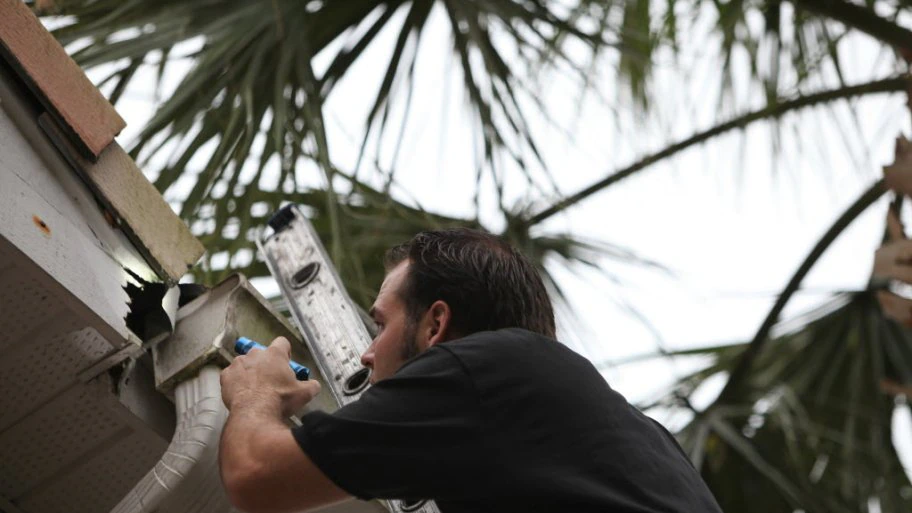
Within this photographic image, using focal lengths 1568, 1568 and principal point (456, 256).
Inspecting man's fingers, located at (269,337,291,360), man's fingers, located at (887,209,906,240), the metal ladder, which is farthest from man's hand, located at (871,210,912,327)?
man's fingers, located at (269,337,291,360)

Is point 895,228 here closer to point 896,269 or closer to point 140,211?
point 896,269

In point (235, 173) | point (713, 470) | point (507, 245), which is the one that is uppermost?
point (235, 173)

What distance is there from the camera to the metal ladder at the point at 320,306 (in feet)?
8.21

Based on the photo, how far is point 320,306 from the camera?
2672 millimetres

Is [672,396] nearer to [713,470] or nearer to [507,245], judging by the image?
[713,470]

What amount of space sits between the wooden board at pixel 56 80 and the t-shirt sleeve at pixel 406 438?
0.67m

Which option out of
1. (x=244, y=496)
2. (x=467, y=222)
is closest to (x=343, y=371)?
(x=244, y=496)

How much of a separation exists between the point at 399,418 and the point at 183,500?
1.47ft

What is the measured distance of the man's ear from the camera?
7.28 feet

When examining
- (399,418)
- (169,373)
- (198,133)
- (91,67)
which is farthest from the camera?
(198,133)

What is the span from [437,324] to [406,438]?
37cm

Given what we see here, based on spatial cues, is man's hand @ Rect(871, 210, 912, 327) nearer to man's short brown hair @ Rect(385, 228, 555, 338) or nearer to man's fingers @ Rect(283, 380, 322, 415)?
man's short brown hair @ Rect(385, 228, 555, 338)

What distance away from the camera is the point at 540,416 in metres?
1.96

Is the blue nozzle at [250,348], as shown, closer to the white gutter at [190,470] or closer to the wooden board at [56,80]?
the white gutter at [190,470]
